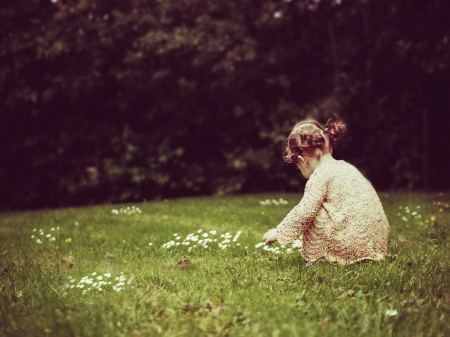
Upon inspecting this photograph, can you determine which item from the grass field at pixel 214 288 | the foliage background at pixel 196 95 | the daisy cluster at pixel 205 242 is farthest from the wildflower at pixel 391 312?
the foliage background at pixel 196 95

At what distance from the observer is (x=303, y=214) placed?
3.69m

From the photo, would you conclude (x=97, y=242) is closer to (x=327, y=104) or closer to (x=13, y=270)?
(x=13, y=270)

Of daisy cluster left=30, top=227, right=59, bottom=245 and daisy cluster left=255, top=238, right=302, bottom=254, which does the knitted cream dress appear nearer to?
daisy cluster left=255, top=238, right=302, bottom=254

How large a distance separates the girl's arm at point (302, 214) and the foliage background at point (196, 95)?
818 centimetres

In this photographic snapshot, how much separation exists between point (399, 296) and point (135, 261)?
2.35 metres

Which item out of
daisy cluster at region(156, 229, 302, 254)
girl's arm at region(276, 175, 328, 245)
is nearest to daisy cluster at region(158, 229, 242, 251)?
daisy cluster at region(156, 229, 302, 254)

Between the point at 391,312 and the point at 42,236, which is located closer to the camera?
the point at 391,312

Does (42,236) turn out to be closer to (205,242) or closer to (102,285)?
(205,242)

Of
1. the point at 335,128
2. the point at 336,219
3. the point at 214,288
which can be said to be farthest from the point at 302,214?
→ the point at 214,288

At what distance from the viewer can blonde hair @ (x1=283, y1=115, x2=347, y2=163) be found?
384 centimetres

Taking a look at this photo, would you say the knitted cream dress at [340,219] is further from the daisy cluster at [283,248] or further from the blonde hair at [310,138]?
the daisy cluster at [283,248]

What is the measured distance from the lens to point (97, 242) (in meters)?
5.50

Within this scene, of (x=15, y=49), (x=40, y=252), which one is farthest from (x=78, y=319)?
(x=15, y=49)

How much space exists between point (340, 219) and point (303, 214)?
28cm
